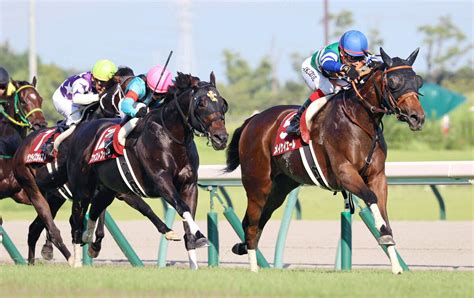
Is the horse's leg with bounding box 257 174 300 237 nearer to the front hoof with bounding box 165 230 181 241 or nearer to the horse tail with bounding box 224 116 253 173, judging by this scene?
the horse tail with bounding box 224 116 253 173

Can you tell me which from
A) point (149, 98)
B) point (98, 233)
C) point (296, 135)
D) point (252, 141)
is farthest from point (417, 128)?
point (98, 233)

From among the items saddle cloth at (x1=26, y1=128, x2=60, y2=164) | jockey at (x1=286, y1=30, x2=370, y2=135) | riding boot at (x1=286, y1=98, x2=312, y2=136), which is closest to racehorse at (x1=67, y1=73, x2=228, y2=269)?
riding boot at (x1=286, y1=98, x2=312, y2=136)

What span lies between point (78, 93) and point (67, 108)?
29 cm

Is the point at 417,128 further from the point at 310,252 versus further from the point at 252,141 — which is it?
the point at 310,252

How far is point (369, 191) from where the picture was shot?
872 centimetres

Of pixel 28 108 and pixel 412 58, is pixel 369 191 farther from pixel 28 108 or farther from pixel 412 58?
pixel 28 108

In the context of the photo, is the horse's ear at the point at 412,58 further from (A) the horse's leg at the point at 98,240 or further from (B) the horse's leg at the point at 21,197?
(B) the horse's leg at the point at 21,197

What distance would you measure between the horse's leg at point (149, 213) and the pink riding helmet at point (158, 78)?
3.46 ft

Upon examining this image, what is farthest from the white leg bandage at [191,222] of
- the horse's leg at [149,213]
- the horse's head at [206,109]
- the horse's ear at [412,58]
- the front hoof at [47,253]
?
the front hoof at [47,253]

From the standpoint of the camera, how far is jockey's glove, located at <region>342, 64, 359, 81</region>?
934 centimetres

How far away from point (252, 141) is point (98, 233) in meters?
1.92

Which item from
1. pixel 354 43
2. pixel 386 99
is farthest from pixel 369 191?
pixel 354 43

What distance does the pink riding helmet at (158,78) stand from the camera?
10.2m

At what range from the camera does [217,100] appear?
374 inches
